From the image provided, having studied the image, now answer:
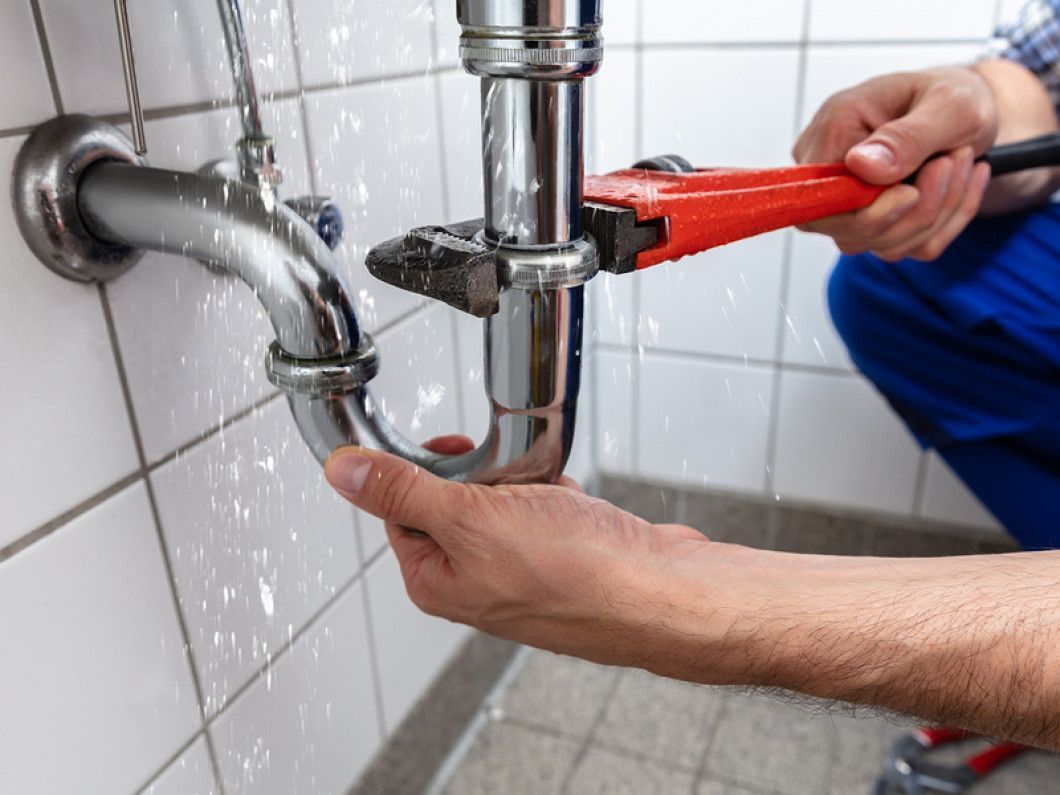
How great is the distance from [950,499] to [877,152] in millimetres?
499

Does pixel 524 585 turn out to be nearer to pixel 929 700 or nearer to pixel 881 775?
pixel 929 700

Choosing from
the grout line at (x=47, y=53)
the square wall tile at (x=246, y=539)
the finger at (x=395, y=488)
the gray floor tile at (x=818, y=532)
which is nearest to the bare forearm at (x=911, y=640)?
the finger at (x=395, y=488)

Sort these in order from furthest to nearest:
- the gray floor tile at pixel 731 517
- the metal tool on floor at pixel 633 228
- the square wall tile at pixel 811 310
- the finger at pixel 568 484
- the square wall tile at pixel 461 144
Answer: the gray floor tile at pixel 731 517
the square wall tile at pixel 811 310
the square wall tile at pixel 461 144
the finger at pixel 568 484
the metal tool on floor at pixel 633 228

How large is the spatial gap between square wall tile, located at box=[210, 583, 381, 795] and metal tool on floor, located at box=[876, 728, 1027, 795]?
480 mm

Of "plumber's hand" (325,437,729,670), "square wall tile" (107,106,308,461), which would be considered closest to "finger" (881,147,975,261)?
"plumber's hand" (325,437,729,670)

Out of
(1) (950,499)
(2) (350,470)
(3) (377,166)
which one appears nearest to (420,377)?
(3) (377,166)

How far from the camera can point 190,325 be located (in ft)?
1.40

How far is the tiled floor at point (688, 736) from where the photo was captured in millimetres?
813

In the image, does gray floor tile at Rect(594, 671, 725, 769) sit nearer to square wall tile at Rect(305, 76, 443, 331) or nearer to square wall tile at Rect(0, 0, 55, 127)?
square wall tile at Rect(305, 76, 443, 331)

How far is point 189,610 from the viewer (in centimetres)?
46

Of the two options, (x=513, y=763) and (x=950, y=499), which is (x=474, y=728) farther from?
(x=950, y=499)

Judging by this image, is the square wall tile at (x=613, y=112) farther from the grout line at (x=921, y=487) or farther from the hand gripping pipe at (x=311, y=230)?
the hand gripping pipe at (x=311, y=230)

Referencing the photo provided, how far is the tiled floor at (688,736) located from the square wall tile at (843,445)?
33mm

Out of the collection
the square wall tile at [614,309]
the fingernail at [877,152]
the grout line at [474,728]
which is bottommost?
the grout line at [474,728]
